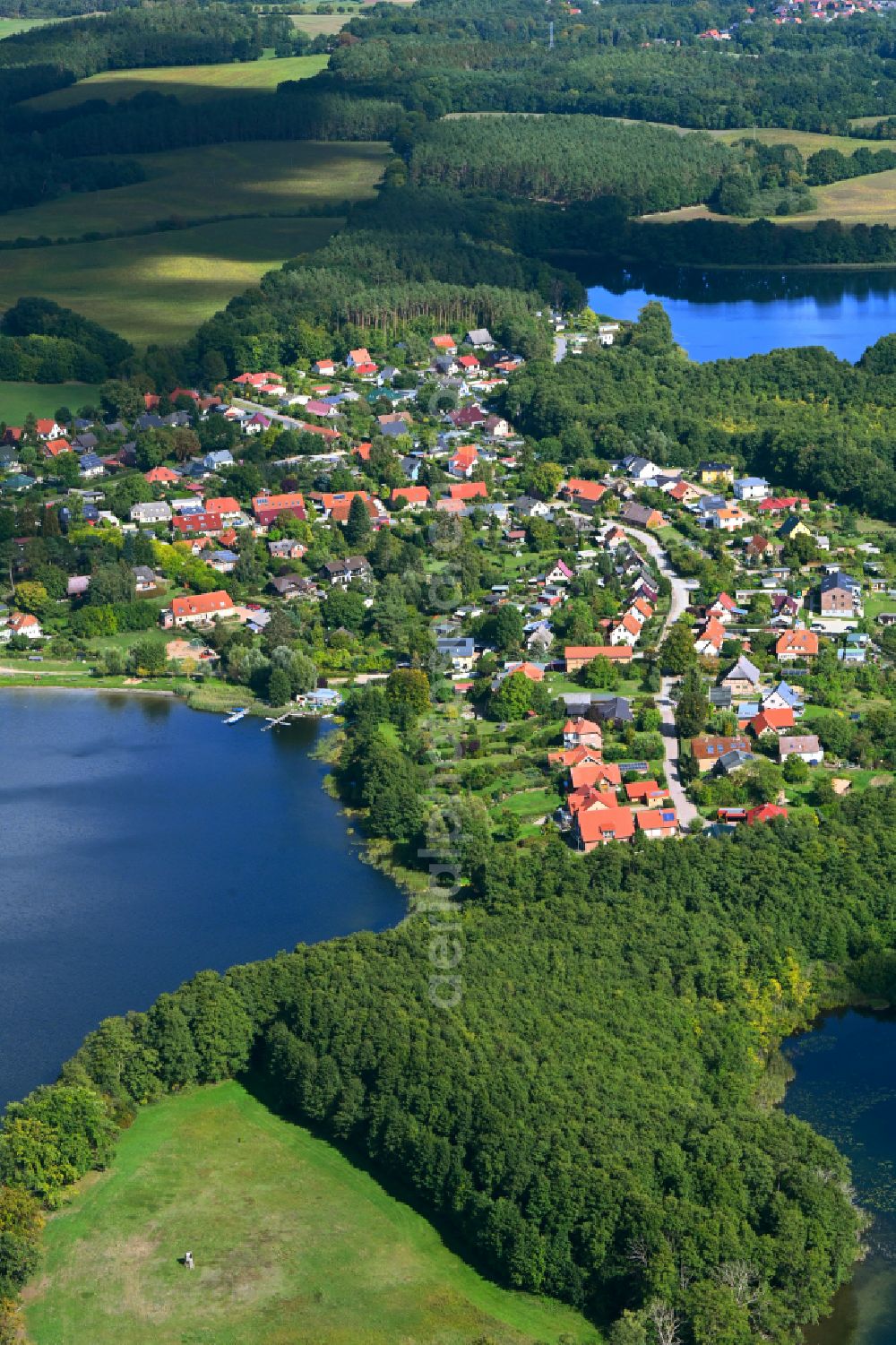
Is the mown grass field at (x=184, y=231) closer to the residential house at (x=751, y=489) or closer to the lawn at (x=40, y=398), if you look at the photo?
the lawn at (x=40, y=398)

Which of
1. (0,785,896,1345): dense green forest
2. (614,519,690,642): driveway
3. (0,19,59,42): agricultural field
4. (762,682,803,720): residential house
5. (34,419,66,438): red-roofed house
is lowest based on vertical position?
(0,785,896,1345): dense green forest

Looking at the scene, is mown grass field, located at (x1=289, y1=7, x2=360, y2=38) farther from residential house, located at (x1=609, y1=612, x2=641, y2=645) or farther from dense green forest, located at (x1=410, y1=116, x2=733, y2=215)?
residential house, located at (x1=609, y1=612, x2=641, y2=645)

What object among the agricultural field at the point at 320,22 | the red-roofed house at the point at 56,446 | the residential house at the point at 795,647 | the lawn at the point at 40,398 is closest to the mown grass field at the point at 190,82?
the agricultural field at the point at 320,22

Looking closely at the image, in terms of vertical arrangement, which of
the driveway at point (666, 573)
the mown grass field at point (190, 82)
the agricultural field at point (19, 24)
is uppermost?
the agricultural field at point (19, 24)

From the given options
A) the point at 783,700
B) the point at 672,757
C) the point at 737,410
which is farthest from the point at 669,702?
the point at 737,410

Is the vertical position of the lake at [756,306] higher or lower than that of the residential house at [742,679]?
higher

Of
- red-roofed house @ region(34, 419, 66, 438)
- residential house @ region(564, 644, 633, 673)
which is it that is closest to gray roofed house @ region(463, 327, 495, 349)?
red-roofed house @ region(34, 419, 66, 438)

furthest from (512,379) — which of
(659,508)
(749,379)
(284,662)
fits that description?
(284,662)
